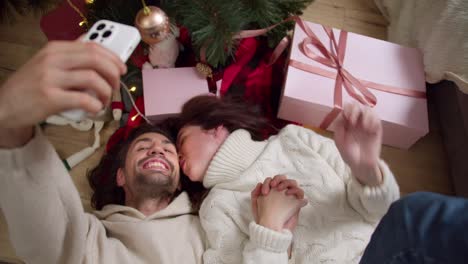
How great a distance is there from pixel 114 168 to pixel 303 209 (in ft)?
1.92

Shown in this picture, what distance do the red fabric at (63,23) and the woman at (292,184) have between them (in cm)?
53

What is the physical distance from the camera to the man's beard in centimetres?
100

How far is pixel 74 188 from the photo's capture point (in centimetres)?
73

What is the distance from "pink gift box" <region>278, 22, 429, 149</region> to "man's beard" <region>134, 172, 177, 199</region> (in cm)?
47

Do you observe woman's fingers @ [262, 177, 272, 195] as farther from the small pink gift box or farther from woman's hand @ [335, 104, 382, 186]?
the small pink gift box

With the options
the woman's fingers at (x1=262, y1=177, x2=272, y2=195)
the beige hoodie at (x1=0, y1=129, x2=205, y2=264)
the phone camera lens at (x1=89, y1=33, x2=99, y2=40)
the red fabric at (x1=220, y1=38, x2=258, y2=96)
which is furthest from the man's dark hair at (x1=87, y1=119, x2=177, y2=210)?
the phone camera lens at (x1=89, y1=33, x2=99, y2=40)

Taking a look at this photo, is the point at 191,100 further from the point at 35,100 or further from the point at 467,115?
the point at 467,115

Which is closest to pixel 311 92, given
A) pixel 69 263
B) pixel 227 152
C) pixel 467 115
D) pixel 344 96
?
pixel 344 96

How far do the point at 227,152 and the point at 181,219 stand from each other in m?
0.23

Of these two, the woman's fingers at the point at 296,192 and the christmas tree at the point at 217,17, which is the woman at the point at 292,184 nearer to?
the woman's fingers at the point at 296,192

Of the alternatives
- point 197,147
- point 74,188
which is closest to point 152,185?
point 197,147

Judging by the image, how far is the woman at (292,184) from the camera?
877 millimetres

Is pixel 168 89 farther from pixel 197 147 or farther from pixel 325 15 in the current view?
pixel 325 15

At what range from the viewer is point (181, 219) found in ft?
3.49
